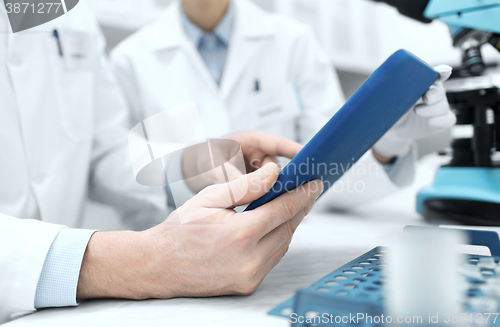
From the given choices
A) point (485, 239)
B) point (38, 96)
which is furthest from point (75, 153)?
point (485, 239)

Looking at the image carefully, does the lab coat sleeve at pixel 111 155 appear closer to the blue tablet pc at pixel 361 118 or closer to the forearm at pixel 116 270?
the forearm at pixel 116 270

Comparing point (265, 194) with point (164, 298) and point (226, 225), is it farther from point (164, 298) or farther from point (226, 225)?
point (164, 298)

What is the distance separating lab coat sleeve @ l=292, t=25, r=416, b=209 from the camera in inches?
32.4

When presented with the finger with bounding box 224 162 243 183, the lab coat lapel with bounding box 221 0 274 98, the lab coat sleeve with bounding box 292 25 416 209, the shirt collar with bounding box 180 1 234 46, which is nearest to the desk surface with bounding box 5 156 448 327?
the finger with bounding box 224 162 243 183

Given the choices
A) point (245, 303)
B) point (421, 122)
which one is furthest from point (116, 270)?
point (421, 122)

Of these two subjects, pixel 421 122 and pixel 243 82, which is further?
pixel 243 82

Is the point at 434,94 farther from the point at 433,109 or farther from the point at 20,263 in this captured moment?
the point at 20,263

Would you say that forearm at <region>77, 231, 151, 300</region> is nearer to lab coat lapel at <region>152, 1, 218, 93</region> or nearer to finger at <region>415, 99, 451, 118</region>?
finger at <region>415, 99, 451, 118</region>

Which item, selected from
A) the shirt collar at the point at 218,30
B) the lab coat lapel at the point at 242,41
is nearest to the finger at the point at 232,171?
the lab coat lapel at the point at 242,41

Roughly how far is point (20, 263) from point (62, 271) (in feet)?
A: 0.14

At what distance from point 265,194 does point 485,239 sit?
0.26 m

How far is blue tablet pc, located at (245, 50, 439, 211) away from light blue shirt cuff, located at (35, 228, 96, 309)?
191 millimetres

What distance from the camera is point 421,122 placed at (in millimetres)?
626

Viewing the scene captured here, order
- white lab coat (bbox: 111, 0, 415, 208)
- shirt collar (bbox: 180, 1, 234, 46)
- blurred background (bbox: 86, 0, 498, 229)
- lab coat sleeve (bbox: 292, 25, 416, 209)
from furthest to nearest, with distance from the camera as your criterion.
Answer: blurred background (bbox: 86, 0, 498, 229), shirt collar (bbox: 180, 1, 234, 46), white lab coat (bbox: 111, 0, 415, 208), lab coat sleeve (bbox: 292, 25, 416, 209)
